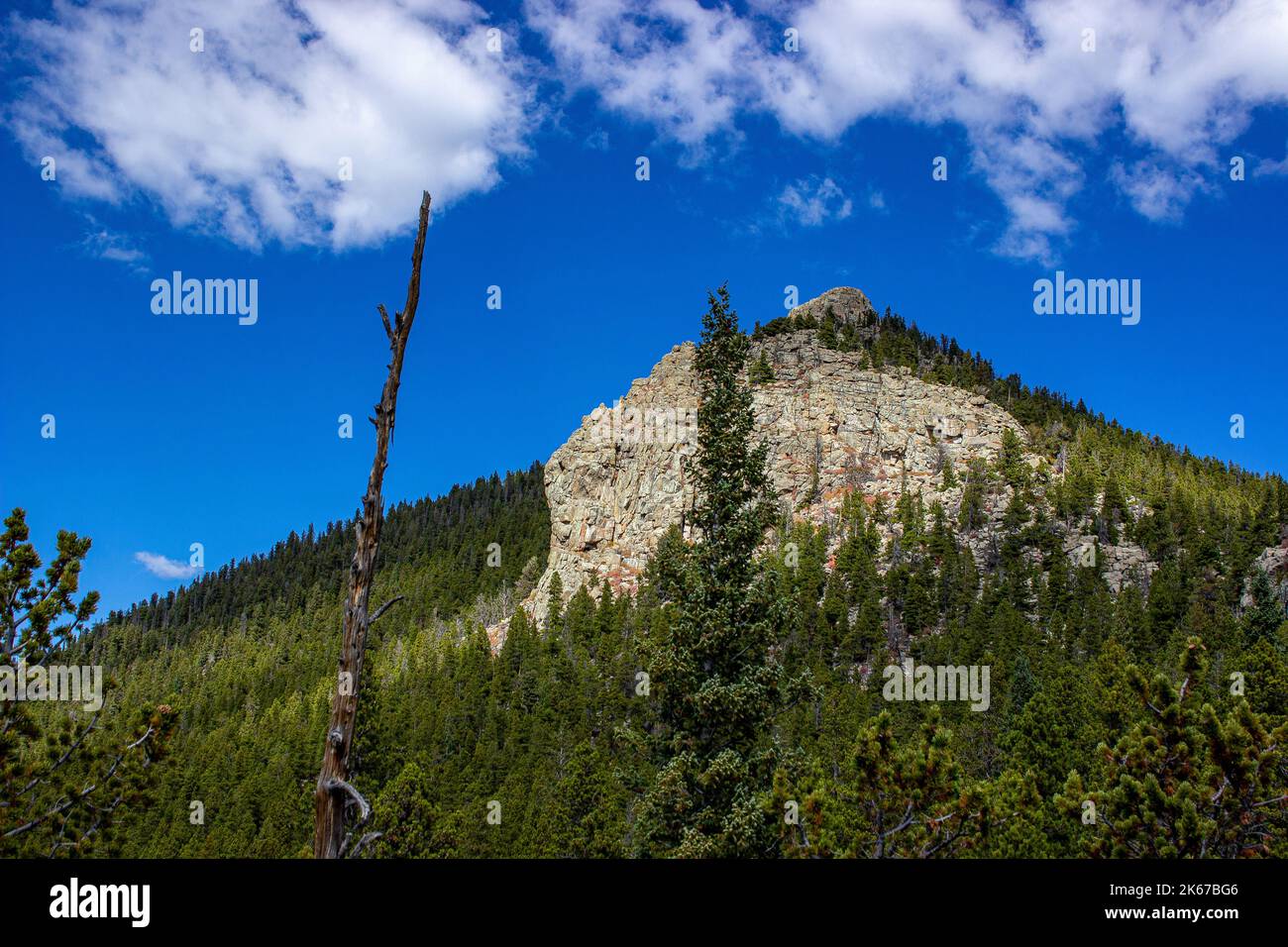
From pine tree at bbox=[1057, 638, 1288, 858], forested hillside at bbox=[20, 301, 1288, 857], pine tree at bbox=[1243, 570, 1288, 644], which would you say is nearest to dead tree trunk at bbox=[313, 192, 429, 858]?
forested hillside at bbox=[20, 301, 1288, 857]

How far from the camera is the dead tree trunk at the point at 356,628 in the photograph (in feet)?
20.9

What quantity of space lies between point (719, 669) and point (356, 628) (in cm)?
1607

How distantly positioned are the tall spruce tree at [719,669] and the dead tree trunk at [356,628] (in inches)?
526

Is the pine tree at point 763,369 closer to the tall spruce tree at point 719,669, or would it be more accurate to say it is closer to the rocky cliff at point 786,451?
the rocky cliff at point 786,451

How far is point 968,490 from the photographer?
142 meters

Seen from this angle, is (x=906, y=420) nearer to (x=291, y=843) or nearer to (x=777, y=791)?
(x=291, y=843)

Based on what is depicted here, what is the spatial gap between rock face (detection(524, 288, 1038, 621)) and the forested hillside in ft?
30.1

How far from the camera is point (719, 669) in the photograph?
22.0m

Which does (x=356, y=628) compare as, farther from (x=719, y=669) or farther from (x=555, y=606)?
(x=555, y=606)

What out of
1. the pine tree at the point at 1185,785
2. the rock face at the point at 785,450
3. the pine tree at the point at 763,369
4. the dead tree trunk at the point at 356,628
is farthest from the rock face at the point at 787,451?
the dead tree trunk at the point at 356,628

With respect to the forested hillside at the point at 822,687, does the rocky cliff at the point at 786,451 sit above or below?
above

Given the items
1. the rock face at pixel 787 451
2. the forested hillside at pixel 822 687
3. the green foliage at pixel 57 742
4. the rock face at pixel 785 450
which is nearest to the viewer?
the green foliage at pixel 57 742

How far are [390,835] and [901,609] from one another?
85.4 metres

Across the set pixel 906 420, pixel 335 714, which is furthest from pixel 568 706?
pixel 906 420
